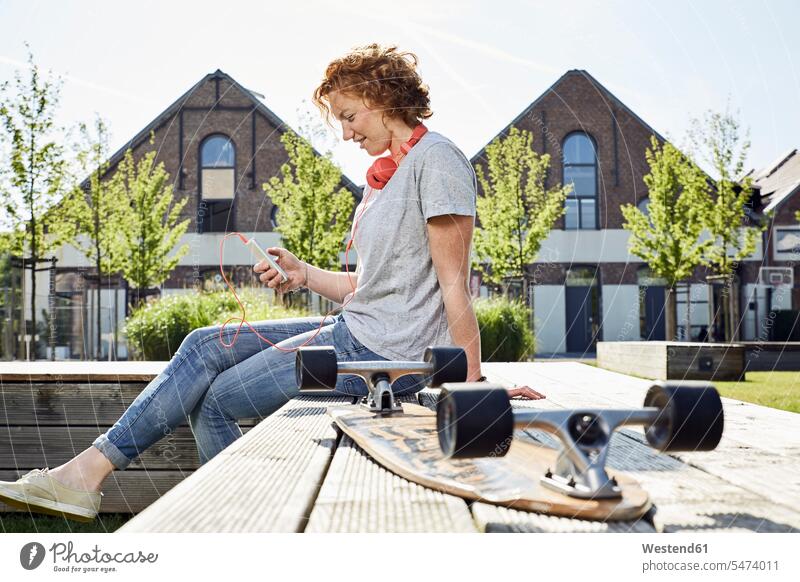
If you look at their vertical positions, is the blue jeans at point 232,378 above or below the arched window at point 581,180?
below

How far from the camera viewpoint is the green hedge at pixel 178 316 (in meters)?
5.89

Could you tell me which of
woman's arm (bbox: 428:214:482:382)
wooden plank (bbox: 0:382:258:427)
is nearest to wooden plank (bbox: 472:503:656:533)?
woman's arm (bbox: 428:214:482:382)

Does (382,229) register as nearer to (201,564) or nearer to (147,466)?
(201,564)

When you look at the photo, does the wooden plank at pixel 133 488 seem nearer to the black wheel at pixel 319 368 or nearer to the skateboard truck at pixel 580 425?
the black wheel at pixel 319 368

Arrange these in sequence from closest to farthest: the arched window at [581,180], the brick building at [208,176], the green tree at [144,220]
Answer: the brick building at [208,176] → the green tree at [144,220] → the arched window at [581,180]

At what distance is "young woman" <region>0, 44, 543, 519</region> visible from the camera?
1375mm

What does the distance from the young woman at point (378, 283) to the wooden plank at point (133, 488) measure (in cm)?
83

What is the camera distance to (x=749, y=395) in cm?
443

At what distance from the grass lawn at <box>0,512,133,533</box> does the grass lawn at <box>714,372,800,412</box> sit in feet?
8.26

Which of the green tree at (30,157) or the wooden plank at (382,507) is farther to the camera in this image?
the green tree at (30,157)

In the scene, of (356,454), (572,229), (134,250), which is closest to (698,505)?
(356,454)

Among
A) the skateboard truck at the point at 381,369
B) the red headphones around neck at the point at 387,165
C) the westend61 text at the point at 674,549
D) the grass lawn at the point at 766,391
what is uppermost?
the red headphones around neck at the point at 387,165

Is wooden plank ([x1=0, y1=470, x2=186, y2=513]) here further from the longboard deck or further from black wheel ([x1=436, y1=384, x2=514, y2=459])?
black wheel ([x1=436, y1=384, x2=514, y2=459])

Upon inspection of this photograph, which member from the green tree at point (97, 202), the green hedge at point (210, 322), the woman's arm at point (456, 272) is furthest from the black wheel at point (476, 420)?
the green hedge at point (210, 322)
